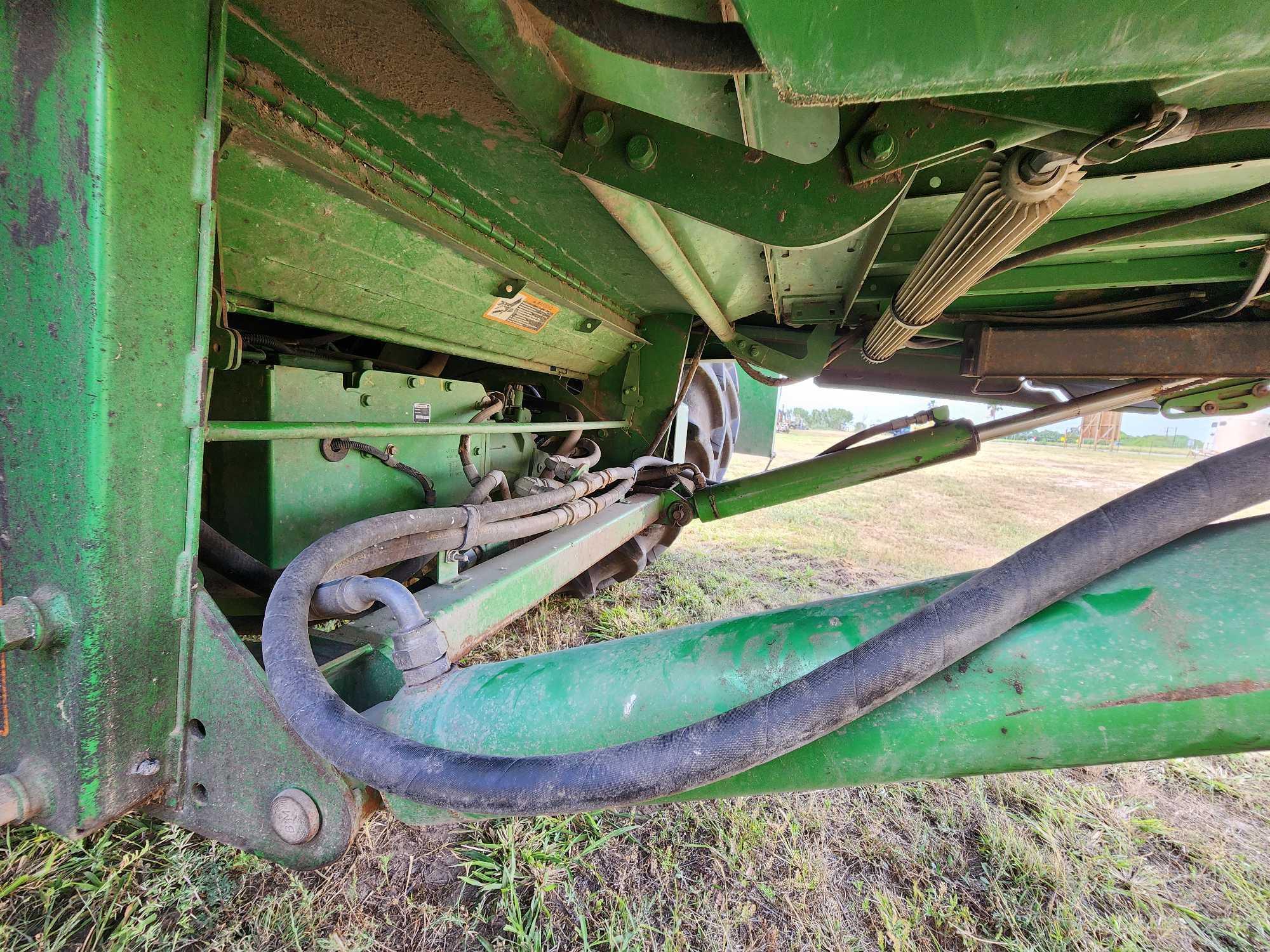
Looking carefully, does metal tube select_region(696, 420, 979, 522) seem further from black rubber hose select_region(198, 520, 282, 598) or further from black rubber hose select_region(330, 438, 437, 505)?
black rubber hose select_region(198, 520, 282, 598)

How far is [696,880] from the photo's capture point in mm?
1291

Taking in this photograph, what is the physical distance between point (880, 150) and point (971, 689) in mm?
746

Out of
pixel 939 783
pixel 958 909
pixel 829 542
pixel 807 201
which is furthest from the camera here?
pixel 829 542

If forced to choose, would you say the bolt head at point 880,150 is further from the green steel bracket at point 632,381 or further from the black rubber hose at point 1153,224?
the green steel bracket at point 632,381

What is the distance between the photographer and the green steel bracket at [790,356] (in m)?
2.31

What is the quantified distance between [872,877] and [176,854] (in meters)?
1.69

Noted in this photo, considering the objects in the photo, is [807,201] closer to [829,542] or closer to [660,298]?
[660,298]

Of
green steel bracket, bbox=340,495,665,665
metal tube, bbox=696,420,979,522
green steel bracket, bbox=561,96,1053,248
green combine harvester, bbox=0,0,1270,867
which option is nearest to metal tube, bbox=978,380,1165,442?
metal tube, bbox=696,420,979,522

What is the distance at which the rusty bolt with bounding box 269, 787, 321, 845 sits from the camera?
25.7 inches

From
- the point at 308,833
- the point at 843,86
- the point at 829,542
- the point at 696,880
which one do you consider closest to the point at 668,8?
the point at 843,86

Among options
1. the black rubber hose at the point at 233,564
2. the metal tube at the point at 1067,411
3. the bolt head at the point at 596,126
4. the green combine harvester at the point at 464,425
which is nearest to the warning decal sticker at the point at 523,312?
the green combine harvester at the point at 464,425

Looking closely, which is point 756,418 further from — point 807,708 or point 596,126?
point 807,708

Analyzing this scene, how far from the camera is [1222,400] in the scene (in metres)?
2.30

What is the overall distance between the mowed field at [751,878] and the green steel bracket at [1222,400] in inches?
58.3
